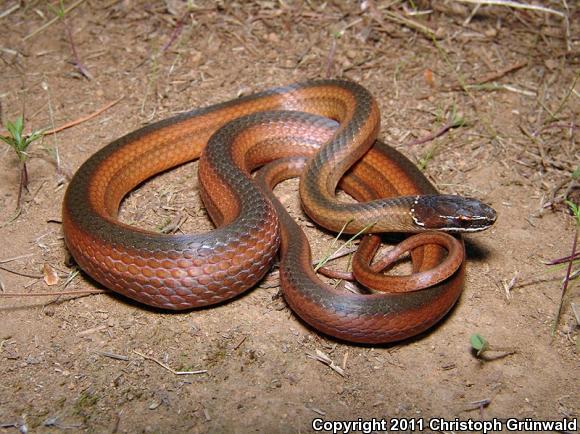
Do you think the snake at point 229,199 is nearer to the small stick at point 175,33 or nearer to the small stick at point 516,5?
the small stick at point 175,33

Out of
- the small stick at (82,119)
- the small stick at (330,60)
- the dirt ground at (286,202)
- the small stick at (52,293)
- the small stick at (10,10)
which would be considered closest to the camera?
the dirt ground at (286,202)

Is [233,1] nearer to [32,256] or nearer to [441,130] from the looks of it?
[441,130]

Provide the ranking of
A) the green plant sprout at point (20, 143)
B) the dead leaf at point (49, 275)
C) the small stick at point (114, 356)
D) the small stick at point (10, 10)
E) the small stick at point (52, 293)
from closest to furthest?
the small stick at point (114, 356)
the small stick at point (52, 293)
the dead leaf at point (49, 275)
the green plant sprout at point (20, 143)
the small stick at point (10, 10)

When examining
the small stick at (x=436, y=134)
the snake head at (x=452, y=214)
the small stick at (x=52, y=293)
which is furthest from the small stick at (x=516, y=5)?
the small stick at (x=52, y=293)

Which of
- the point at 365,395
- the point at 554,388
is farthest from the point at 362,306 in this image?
the point at 554,388

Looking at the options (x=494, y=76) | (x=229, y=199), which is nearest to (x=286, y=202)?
(x=229, y=199)

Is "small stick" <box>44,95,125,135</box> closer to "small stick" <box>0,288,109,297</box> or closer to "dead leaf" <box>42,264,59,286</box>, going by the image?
"dead leaf" <box>42,264,59,286</box>

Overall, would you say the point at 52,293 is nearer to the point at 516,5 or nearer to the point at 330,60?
the point at 330,60
